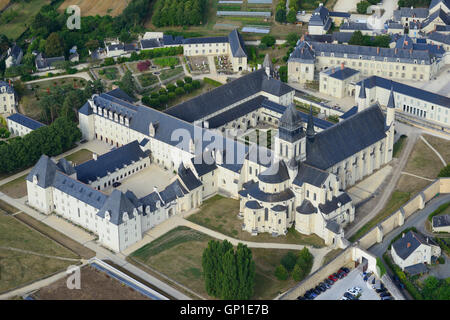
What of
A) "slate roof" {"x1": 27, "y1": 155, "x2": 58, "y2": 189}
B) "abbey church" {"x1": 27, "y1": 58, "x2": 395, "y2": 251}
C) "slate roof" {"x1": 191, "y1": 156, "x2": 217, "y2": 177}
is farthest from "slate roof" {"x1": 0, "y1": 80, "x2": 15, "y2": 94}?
"slate roof" {"x1": 191, "y1": 156, "x2": 217, "y2": 177}

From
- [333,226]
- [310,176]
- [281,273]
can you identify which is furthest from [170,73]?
[281,273]

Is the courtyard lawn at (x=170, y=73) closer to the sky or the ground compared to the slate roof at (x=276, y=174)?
closer to the sky

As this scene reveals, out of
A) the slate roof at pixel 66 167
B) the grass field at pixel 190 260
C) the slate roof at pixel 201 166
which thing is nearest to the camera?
the grass field at pixel 190 260

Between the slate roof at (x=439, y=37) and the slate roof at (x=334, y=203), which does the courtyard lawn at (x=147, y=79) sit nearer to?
the slate roof at (x=334, y=203)

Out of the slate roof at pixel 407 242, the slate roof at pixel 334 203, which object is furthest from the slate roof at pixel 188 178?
the slate roof at pixel 407 242

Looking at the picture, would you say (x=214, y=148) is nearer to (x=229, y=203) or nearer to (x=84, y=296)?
(x=229, y=203)

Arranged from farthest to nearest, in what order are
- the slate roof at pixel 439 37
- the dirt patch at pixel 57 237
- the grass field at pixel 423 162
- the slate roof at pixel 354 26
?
the slate roof at pixel 354 26 → the slate roof at pixel 439 37 → the grass field at pixel 423 162 → the dirt patch at pixel 57 237
